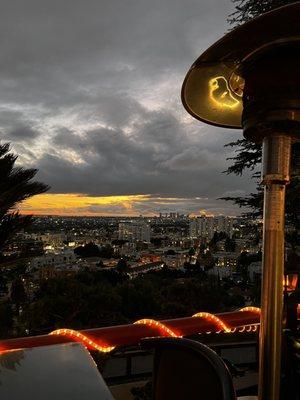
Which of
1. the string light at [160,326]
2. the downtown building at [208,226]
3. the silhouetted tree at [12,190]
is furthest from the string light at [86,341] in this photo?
the downtown building at [208,226]

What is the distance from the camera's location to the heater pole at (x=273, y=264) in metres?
1.08

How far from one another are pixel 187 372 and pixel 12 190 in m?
3.46

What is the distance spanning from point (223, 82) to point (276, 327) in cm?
72

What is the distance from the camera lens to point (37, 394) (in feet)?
2.97

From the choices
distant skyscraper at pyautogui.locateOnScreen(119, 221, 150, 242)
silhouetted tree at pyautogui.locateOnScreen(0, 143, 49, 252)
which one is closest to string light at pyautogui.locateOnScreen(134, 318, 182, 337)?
silhouetted tree at pyautogui.locateOnScreen(0, 143, 49, 252)

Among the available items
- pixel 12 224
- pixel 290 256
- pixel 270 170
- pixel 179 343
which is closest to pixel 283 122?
pixel 270 170

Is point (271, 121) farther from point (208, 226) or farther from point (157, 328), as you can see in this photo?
point (208, 226)

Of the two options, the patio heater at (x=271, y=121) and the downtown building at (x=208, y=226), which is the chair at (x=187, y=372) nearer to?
the patio heater at (x=271, y=121)

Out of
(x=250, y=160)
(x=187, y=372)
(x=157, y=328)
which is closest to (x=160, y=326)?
(x=157, y=328)

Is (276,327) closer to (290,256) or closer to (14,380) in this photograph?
(14,380)

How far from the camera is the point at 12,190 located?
4164 mm

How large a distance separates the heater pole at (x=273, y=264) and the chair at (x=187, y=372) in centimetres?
16

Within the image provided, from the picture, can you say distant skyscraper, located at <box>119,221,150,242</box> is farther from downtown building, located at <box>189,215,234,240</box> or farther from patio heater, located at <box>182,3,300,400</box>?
patio heater, located at <box>182,3,300,400</box>

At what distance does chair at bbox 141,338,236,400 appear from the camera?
98 centimetres
